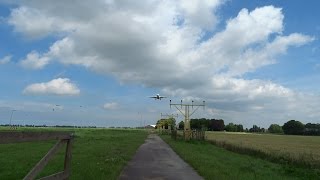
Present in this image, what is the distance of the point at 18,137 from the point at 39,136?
104cm

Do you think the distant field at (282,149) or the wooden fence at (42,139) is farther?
the distant field at (282,149)

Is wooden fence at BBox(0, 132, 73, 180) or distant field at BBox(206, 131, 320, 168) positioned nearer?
wooden fence at BBox(0, 132, 73, 180)

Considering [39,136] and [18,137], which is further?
[39,136]

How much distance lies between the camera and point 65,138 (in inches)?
374

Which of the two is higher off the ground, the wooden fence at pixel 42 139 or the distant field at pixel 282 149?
the distant field at pixel 282 149

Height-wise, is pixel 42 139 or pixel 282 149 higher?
pixel 282 149

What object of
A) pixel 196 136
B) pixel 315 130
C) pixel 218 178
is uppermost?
pixel 315 130

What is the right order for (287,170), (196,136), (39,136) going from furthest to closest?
(196,136) < (287,170) < (39,136)

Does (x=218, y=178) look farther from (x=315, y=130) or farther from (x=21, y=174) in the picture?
(x=315, y=130)

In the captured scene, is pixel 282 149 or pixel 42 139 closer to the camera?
pixel 42 139

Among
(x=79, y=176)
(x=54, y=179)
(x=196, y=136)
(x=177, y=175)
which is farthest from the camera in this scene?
(x=196, y=136)

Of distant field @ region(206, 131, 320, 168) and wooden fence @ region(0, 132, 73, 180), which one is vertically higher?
distant field @ region(206, 131, 320, 168)

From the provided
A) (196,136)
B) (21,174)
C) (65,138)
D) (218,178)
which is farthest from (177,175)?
(196,136)

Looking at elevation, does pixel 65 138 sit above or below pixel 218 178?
above
